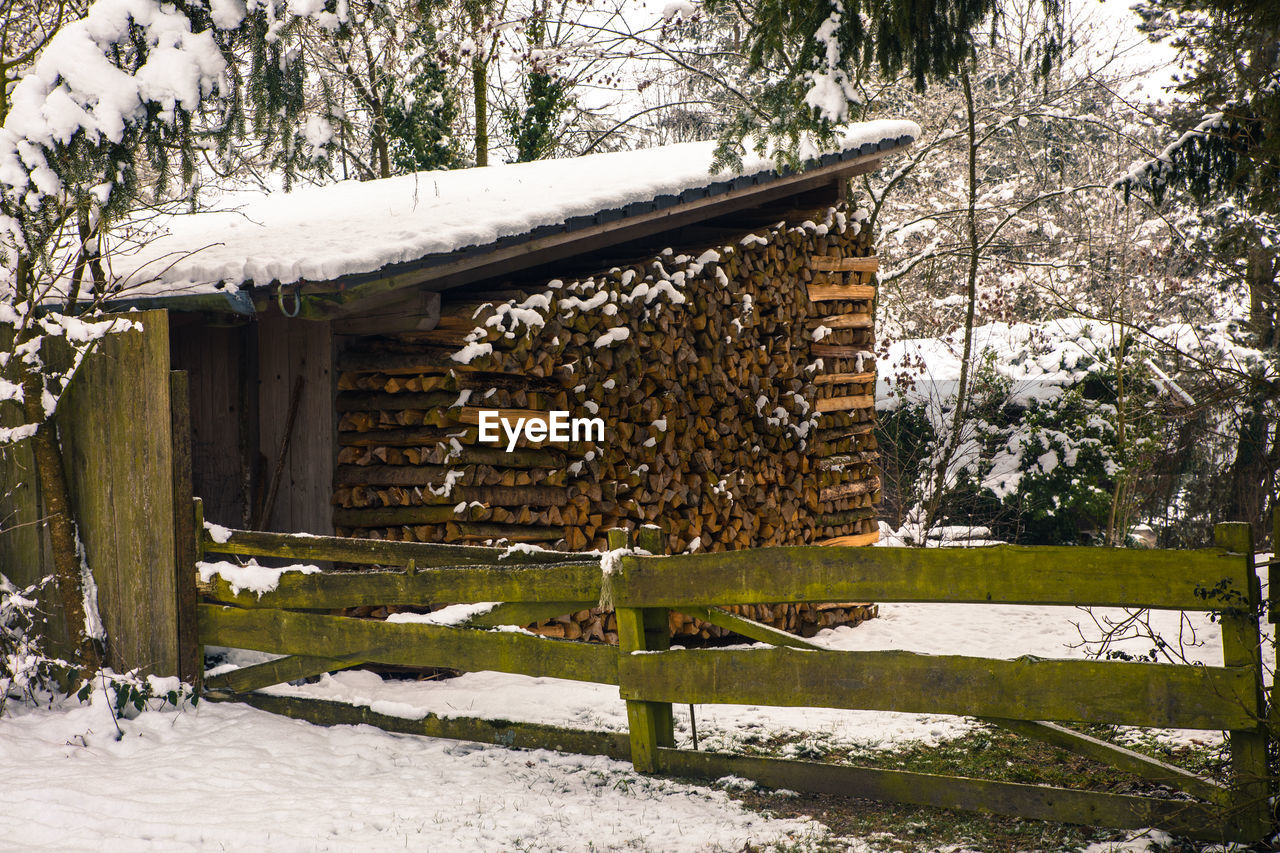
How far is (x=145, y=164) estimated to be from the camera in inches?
231

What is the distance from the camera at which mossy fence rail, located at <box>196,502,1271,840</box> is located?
11.8ft

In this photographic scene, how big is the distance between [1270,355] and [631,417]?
9169 mm

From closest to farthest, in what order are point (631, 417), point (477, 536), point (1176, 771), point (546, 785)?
point (1176, 771)
point (546, 785)
point (477, 536)
point (631, 417)

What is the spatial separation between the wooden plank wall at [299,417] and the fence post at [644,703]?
2990mm

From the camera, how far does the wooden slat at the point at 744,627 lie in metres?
4.59

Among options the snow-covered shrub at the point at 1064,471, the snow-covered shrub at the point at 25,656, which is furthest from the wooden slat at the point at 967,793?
the snow-covered shrub at the point at 1064,471

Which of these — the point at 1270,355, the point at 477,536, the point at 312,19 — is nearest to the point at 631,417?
the point at 477,536

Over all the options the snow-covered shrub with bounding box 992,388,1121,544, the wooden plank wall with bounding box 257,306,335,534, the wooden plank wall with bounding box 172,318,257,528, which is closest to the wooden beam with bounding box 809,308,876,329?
the snow-covered shrub with bounding box 992,388,1121,544

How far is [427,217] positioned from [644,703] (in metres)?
3.60

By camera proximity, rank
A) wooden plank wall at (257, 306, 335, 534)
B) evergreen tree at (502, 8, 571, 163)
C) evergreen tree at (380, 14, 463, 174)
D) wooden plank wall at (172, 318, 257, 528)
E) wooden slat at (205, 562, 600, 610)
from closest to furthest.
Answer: wooden slat at (205, 562, 600, 610) < wooden plank wall at (257, 306, 335, 534) < wooden plank wall at (172, 318, 257, 528) < evergreen tree at (380, 14, 463, 174) < evergreen tree at (502, 8, 571, 163)

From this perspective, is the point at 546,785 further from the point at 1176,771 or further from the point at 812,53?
the point at 812,53

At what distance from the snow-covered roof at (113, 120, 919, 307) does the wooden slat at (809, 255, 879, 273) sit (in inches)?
33.3

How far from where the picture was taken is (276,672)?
16.7 ft

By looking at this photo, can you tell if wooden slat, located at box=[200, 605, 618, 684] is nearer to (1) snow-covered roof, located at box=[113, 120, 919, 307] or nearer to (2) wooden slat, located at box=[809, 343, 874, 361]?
(1) snow-covered roof, located at box=[113, 120, 919, 307]
